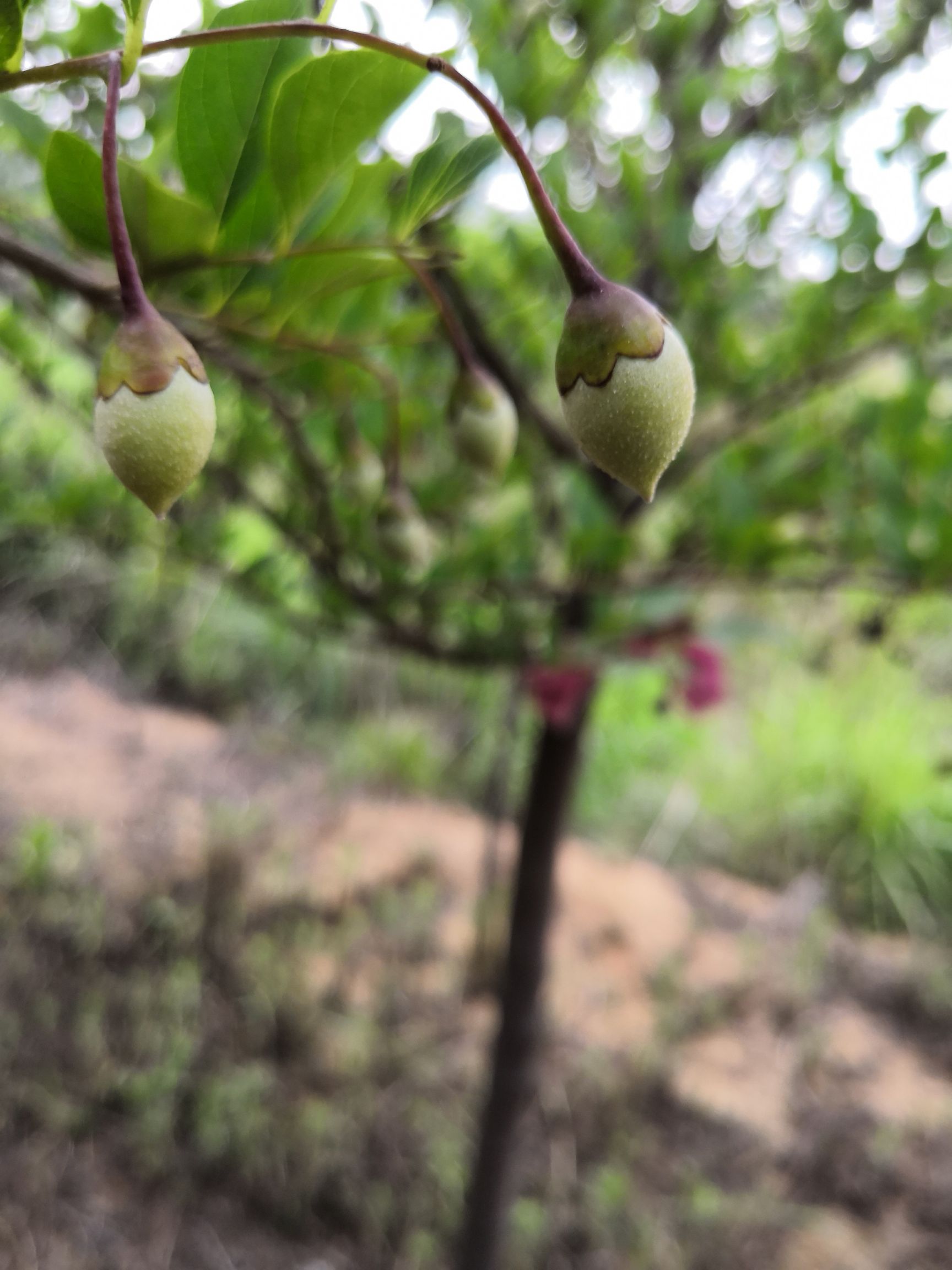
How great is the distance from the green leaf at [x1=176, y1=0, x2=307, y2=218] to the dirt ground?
2.08 m

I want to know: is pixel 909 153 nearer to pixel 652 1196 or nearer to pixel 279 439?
pixel 279 439

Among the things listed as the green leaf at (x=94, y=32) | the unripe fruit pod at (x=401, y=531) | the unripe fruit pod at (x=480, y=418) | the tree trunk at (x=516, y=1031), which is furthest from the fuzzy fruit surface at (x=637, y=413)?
the tree trunk at (x=516, y=1031)

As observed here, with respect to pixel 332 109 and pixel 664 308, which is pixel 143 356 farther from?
pixel 664 308

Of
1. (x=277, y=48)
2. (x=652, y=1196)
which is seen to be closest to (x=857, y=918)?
(x=652, y=1196)

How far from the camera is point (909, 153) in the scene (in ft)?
3.33

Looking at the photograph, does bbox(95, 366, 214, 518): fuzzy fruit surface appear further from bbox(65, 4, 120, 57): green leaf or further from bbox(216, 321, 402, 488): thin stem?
bbox(65, 4, 120, 57): green leaf

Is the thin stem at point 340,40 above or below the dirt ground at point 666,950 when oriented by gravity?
above

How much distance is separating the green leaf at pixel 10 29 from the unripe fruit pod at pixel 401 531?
1.79 ft

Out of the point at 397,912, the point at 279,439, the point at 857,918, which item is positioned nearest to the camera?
the point at 279,439

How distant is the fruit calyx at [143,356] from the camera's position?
0.33 metres

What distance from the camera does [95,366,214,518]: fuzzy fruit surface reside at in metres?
0.34

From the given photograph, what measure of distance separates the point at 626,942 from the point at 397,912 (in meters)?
0.76

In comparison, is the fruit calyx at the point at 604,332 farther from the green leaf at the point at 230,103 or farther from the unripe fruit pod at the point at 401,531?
the unripe fruit pod at the point at 401,531

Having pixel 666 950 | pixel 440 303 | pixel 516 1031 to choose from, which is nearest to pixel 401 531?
pixel 440 303
